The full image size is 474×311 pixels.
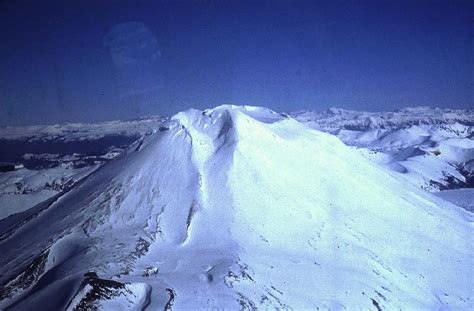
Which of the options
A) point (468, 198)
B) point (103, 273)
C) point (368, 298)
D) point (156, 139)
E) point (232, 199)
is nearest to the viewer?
point (103, 273)

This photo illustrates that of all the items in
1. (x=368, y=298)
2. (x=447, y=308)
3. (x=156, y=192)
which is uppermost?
(x=156, y=192)

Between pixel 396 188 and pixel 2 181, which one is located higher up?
pixel 396 188

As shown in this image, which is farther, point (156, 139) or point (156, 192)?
point (156, 139)

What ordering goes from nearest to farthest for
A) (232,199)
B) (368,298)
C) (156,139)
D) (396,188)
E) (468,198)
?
(368,298) → (232,199) → (156,139) → (396,188) → (468,198)

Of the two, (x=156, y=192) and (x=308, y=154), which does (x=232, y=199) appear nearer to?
(x=156, y=192)

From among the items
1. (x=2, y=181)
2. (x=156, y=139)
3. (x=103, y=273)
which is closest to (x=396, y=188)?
(x=156, y=139)

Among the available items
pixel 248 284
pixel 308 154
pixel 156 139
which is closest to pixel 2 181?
pixel 156 139
